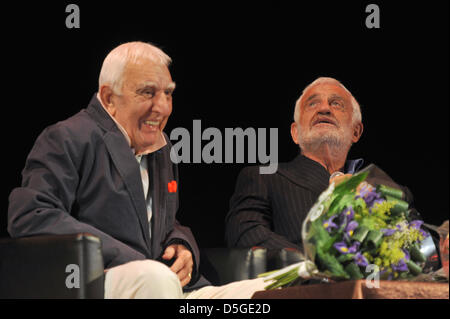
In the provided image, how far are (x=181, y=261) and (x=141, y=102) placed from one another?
0.61m

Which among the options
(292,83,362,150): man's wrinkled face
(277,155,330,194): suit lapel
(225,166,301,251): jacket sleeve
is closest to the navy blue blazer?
(225,166,301,251): jacket sleeve

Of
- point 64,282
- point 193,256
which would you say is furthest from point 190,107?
point 64,282

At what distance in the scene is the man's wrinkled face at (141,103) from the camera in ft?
9.05

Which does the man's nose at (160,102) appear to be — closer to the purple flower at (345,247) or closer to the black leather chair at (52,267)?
the black leather chair at (52,267)

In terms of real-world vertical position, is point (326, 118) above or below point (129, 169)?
above

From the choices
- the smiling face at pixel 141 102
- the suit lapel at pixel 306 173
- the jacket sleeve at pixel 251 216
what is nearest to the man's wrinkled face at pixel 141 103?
the smiling face at pixel 141 102

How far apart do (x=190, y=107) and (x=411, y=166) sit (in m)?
1.12

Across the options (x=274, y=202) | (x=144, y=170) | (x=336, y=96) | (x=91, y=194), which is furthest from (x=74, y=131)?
(x=336, y=96)

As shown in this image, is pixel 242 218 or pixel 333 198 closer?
pixel 333 198

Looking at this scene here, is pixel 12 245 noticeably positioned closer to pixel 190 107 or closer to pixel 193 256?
pixel 193 256

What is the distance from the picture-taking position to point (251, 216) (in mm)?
3193

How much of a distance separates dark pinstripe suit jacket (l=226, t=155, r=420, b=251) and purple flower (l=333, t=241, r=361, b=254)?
4.21 feet

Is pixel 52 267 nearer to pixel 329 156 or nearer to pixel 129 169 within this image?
pixel 129 169

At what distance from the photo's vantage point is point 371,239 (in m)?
1.82
